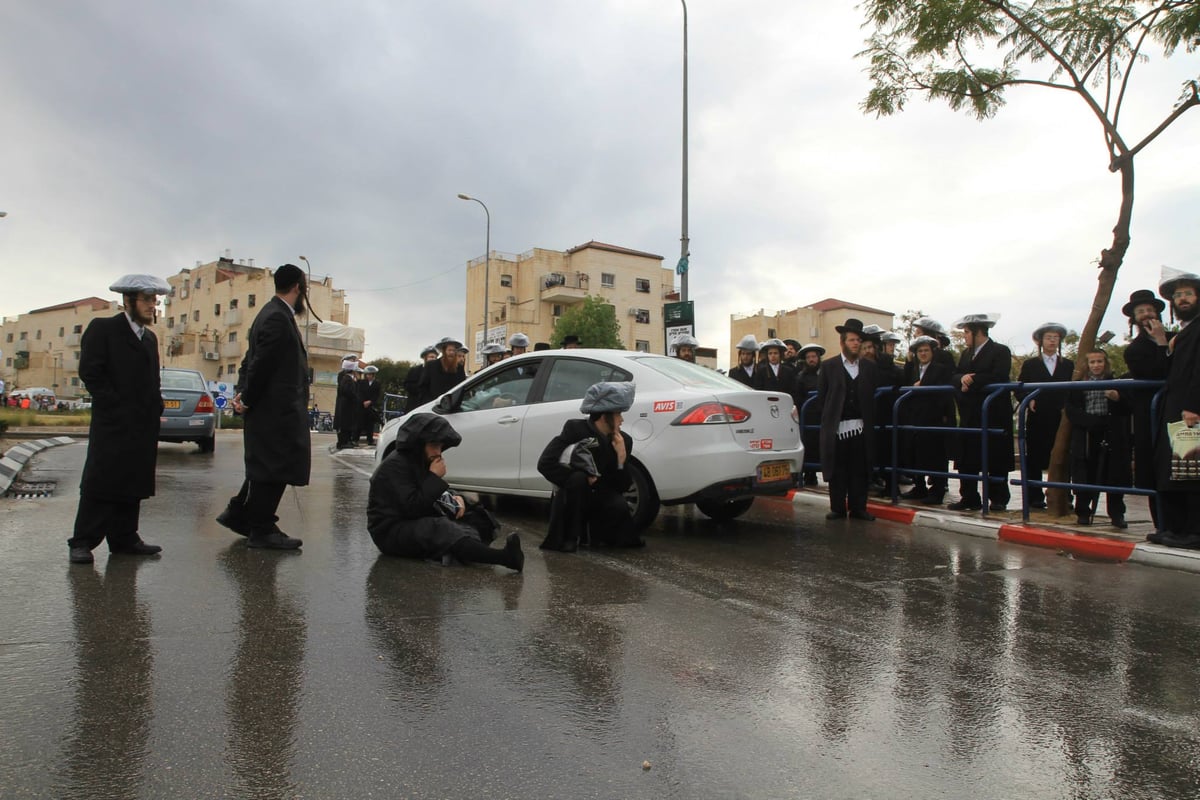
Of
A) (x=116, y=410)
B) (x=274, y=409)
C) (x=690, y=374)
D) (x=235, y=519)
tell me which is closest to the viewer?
(x=116, y=410)

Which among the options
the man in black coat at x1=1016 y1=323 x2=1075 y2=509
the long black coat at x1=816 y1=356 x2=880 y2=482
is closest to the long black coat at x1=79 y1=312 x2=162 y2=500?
the long black coat at x1=816 y1=356 x2=880 y2=482

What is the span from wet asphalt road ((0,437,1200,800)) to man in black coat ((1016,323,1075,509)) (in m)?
2.79

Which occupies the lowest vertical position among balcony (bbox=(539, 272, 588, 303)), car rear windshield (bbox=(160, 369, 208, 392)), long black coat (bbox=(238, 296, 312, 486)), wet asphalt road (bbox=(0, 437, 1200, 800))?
wet asphalt road (bbox=(0, 437, 1200, 800))

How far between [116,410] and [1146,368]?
304 inches

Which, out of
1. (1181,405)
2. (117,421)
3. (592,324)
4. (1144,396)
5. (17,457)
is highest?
(592,324)

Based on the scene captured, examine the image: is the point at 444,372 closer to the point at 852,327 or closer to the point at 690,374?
the point at 690,374

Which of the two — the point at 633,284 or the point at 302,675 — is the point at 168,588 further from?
the point at 633,284

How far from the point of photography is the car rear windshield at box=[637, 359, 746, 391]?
23.4 ft

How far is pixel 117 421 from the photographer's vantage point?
18.0 feet

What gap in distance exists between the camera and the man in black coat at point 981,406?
8.36 m

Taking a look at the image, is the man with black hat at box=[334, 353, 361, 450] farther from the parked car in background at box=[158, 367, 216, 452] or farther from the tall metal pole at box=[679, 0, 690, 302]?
the tall metal pole at box=[679, 0, 690, 302]

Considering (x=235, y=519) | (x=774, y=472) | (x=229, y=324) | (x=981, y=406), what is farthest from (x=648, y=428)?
(x=229, y=324)

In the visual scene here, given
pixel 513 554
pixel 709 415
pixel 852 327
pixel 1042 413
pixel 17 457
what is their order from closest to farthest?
pixel 513 554, pixel 709 415, pixel 852 327, pixel 1042 413, pixel 17 457

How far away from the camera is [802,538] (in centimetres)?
718
